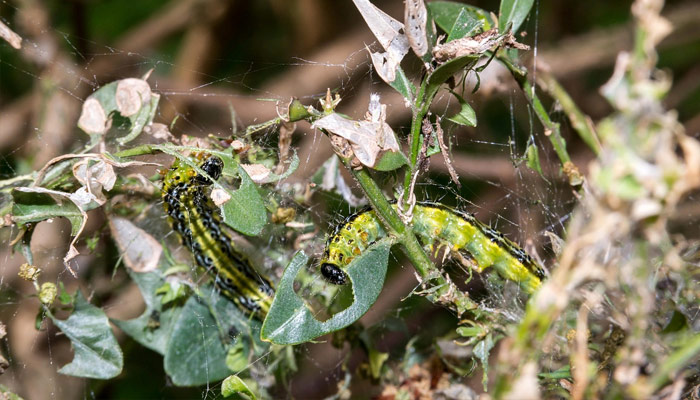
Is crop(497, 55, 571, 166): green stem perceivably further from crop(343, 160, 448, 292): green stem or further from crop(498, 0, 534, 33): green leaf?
crop(343, 160, 448, 292): green stem

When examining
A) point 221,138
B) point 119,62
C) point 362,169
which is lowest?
point 362,169

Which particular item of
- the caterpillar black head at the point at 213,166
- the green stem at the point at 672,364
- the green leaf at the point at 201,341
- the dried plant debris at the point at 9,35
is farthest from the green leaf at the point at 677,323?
the dried plant debris at the point at 9,35

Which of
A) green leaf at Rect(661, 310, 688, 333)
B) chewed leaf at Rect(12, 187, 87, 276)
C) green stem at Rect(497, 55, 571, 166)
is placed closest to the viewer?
green leaf at Rect(661, 310, 688, 333)

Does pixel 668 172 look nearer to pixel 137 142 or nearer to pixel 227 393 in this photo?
pixel 227 393

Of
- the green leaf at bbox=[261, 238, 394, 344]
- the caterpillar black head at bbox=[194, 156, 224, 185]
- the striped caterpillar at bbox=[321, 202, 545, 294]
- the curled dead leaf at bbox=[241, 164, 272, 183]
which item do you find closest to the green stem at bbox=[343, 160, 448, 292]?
the green leaf at bbox=[261, 238, 394, 344]

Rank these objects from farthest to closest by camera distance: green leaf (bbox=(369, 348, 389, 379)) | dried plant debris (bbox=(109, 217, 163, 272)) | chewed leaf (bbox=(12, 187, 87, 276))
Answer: green leaf (bbox=(369, 348, 389, 379)) < dried plant debris (bbox=(109, 217, 163, 272)) < chewed leaf (bbox=(12, 187, 87, 276))

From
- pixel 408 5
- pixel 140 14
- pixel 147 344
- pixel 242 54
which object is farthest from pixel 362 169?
pixel 140 14
